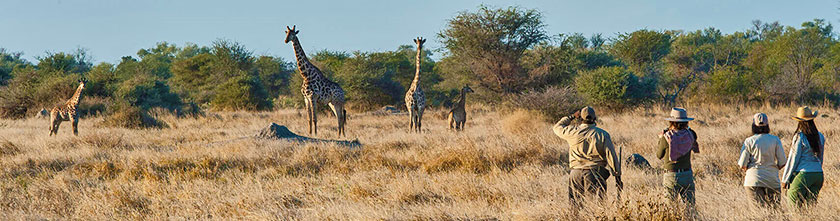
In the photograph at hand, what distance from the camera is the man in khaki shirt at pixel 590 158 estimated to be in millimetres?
4973

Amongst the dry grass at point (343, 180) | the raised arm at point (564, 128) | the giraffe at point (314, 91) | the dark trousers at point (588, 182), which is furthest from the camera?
the giraffe at point (314, 91)

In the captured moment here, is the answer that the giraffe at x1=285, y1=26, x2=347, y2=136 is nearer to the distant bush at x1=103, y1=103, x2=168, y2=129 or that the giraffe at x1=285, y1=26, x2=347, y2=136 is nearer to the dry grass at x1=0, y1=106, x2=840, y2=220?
the dry grass at x1=0, y1=106, x2=840, y2=220

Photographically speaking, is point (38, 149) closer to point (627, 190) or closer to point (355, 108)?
point (627, 190)

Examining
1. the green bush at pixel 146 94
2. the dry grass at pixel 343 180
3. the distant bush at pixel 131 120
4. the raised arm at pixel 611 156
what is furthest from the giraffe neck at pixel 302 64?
the raised arm at pixel 611 156

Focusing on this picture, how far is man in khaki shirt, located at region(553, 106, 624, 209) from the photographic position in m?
4.97

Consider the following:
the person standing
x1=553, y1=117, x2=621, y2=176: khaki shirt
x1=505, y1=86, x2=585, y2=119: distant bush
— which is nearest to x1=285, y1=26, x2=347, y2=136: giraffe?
x1=505, y1=86, x2=585, y2=119: distant bush

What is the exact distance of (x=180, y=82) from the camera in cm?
3925

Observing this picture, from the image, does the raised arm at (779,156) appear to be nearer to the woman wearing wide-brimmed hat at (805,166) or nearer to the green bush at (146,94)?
the woman wearing wide-brimmed hat at (805,166)

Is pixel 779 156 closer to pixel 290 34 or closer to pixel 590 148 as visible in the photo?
pixel 590 148

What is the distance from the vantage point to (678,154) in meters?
4.93

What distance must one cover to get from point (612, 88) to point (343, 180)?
15.5 m

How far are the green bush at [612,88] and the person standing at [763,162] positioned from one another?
51.5 ft

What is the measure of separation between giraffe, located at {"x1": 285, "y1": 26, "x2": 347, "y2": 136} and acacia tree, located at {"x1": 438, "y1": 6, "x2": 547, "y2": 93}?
9.96m

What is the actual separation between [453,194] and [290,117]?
14223 millimetres
